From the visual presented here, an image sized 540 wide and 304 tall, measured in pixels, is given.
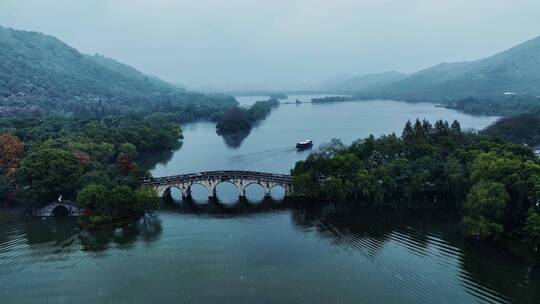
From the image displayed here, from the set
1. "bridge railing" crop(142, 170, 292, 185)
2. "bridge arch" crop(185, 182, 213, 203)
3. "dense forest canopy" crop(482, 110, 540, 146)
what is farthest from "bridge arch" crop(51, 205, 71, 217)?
"dense forest canopy" crop(482, 110, 540, 146)

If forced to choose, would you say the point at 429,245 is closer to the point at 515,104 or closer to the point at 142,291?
the point at 142,291

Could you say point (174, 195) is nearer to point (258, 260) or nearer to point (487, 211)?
point (258, 260)

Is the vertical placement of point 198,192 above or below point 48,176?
below

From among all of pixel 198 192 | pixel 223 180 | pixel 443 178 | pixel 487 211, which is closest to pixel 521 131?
pixel 443 178

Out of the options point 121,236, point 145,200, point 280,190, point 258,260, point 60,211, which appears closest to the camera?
point 258,260

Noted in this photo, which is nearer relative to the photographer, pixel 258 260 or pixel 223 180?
pixel 258 260

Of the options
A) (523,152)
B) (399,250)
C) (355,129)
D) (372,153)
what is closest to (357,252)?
(399,250)

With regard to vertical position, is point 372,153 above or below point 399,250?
above
